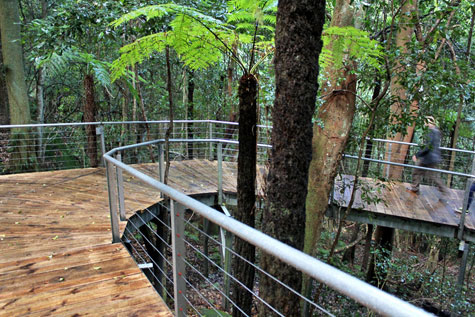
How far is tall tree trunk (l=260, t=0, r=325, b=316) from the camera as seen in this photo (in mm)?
2406

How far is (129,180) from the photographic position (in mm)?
6512

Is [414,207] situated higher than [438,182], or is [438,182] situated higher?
[438,182]

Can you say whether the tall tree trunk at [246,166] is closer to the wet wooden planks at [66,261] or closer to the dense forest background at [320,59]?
the dense forest background at [320,59]

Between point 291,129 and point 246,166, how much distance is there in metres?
1.28

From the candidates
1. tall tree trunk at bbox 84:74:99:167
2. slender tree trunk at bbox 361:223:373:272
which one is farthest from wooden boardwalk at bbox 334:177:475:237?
tall tree trunk at bbox 84:74:99:167

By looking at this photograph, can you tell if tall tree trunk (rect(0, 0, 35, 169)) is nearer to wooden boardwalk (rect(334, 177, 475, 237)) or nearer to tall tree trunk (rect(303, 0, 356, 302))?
tall tree trunk (rect(303, 0, 356, 302))

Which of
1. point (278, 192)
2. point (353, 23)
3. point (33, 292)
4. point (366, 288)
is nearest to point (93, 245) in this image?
point (33, 292)

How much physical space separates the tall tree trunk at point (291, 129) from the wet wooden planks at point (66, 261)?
1.03m

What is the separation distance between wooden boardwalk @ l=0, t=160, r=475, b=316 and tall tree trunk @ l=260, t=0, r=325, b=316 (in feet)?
3.39

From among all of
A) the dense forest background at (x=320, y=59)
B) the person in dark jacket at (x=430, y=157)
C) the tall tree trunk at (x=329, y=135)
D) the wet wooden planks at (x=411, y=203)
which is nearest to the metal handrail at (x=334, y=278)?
the dense forest background at (x=320, y=59)

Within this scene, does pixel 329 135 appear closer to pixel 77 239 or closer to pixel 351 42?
pixel 351 42

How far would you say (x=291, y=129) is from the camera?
2.52m

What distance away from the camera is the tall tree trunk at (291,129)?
2.41m

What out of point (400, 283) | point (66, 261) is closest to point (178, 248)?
point (66, 261)
